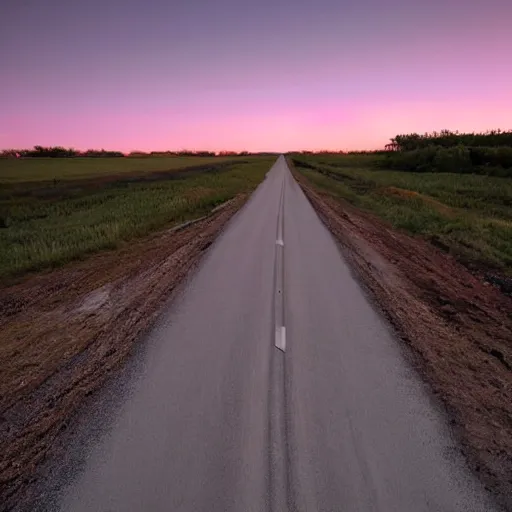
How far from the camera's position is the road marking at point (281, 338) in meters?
6.01

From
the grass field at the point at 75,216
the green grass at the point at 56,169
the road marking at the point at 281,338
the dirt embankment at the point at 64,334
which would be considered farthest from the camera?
the green grass at the point at 56,169

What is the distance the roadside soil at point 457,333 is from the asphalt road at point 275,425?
0.30 meters

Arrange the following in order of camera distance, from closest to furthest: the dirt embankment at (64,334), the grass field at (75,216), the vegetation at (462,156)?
1. the dirt embankment at (64,334)
2. the grass field at (75,216)
3. the vegetation at (462,156)

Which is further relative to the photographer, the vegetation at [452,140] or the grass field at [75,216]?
the vegetation at [452,140]

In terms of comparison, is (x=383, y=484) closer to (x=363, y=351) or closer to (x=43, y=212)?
(x=363, y=351)

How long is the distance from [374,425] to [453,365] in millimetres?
2108

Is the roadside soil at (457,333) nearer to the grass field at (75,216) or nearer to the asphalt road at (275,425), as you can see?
the asphalt road at (275,425)

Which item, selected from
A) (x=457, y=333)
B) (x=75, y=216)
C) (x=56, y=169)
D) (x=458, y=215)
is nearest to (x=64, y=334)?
(x=457, y=333)

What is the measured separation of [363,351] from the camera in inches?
233

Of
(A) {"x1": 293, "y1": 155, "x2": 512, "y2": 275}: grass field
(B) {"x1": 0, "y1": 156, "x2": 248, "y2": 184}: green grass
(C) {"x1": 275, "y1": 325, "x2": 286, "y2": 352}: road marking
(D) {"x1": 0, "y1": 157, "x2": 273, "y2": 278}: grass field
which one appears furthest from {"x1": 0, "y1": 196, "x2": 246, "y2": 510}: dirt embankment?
(B) {"x1": 0, "y1": 156, "x2": 248, "y2": 184}: green grass

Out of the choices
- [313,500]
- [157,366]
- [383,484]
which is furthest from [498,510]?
[157,366]

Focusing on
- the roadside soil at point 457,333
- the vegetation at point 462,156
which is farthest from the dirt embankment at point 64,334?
the vegetation at point 462,156

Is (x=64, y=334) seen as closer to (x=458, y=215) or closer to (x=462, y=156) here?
(x=458, y=215)

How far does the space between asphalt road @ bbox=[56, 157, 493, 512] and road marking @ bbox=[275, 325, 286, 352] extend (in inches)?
1.3
